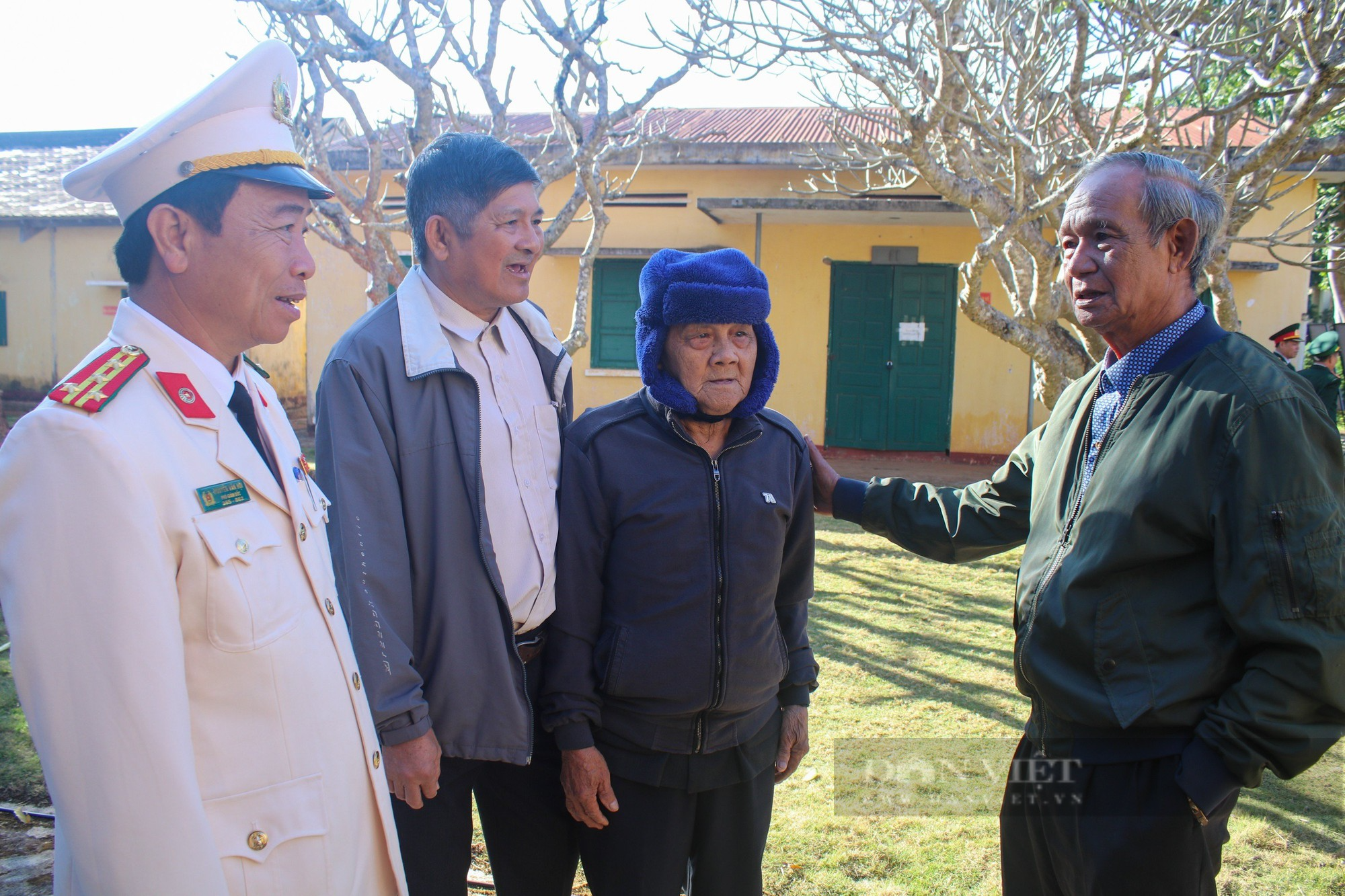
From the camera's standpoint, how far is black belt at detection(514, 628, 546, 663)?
1.95m

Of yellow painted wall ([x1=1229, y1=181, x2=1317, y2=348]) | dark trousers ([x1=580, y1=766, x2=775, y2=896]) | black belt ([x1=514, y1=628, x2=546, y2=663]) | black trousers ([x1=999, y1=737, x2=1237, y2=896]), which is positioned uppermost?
yellow painted wall ([x1=1229, y1=181, x2=1317, y2=348])

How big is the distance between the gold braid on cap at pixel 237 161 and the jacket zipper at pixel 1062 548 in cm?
163

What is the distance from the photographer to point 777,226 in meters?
12.1

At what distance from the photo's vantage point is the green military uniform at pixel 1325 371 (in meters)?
8.27

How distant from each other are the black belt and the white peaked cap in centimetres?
99

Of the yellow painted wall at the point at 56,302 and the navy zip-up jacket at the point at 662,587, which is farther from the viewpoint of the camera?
the yellow painted wall at the point at 56,302

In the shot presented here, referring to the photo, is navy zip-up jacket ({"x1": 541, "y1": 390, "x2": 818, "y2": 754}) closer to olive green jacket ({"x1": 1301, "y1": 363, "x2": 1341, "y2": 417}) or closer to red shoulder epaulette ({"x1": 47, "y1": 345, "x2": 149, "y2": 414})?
red shoulder epaulette ({"x1": 47, "y1": 345, "x2": 149, "y2": 414})

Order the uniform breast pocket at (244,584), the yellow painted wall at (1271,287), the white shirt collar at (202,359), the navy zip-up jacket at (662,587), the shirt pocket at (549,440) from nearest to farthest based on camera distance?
the uniform breast pocket at (244,584), the white shirt collar at (202,359), the navy zip-up jacket at (662,587), the shirt pocket at (549,440), the yellow painted wall at (1271,287)

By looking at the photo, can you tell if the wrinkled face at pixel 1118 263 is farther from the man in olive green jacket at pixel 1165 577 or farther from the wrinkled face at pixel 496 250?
the wrinkled face at pixel 496 250

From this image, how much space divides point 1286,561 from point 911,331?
10619mm

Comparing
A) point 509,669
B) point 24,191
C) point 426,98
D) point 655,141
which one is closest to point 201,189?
point 509,669

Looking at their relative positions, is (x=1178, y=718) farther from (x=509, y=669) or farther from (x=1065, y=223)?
(x=509, y=669)

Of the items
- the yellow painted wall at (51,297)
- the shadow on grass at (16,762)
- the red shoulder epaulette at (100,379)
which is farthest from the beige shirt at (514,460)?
the yellow painted wall at (51,297)

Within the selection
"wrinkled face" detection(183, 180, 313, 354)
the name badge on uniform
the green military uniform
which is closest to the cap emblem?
"wrinkled face" detection(183, 180, 313, 354)
